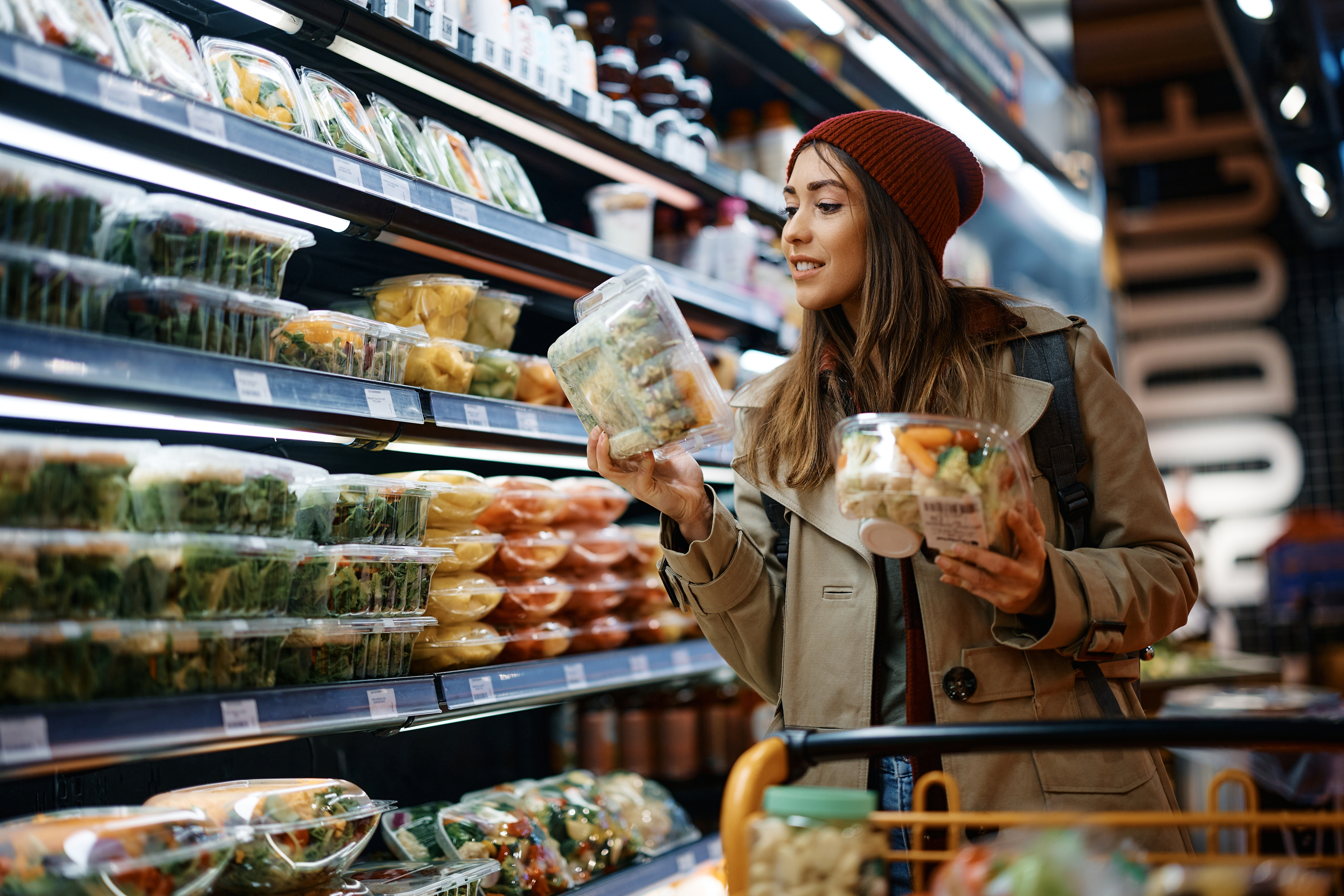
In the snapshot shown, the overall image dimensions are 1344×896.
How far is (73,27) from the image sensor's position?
57.8 inches

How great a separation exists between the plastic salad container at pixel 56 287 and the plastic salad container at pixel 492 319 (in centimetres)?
89

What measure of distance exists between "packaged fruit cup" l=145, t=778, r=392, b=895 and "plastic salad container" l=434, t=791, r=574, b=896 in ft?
1.40

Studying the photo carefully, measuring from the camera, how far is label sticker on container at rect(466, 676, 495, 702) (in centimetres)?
200

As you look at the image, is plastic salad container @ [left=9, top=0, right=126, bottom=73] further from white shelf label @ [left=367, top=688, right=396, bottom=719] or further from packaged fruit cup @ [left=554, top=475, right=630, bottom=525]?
packaged fruit cup @ [left=554, top=475, right=630, bottom=525]

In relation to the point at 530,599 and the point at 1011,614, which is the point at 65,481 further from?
the point at 1011,614

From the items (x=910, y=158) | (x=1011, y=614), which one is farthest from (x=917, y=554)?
(x=910, y=158)

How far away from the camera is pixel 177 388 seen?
1.51 meters

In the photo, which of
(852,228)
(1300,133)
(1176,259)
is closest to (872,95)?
(852,228)

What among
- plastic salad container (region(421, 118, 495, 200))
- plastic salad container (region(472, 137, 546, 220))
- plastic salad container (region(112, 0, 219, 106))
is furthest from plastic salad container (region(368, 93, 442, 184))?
plastic salad container (region(112, 0, 219, 106))

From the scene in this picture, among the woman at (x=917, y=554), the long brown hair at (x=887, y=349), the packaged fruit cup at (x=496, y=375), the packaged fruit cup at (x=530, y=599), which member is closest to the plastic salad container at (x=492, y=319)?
the packaged fruit cup at (x=496, y=375)

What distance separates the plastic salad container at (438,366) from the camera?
212 centimetres

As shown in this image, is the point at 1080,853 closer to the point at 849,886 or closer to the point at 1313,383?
the point at 849,886

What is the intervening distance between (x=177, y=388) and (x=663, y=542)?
0.76 metres

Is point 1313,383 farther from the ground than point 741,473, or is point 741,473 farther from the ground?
point 1313,383
